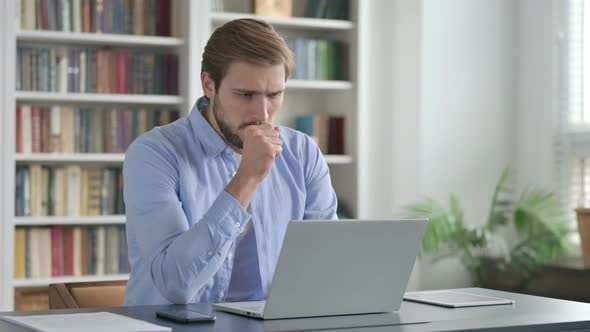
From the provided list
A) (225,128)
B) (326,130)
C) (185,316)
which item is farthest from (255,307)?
(326,130)

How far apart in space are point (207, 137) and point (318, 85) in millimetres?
2355

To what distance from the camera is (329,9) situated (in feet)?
15.3

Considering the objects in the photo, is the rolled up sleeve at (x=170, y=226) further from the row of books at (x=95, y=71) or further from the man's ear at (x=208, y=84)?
the row of books at (x=95, y=71)

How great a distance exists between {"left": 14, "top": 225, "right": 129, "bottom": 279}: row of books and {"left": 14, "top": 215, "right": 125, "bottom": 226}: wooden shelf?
0.05m

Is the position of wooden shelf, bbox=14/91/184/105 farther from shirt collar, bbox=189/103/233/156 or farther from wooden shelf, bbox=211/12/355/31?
shirt collar, bbox=189/103/233/156

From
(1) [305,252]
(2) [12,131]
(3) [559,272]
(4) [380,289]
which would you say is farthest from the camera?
(3) [559,272]

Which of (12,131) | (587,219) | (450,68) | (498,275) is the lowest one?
(498,275)

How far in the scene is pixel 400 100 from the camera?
15.9 ft

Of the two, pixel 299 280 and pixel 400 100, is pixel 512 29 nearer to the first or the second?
pixel 400 100

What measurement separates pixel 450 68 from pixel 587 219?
106 cm

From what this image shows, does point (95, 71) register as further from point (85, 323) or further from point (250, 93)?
point (85, 323)

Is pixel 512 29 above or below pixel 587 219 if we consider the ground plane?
above

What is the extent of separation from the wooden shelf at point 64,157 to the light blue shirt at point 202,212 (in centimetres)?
190

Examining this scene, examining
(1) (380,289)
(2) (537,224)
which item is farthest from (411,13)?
(1) (380,289)
